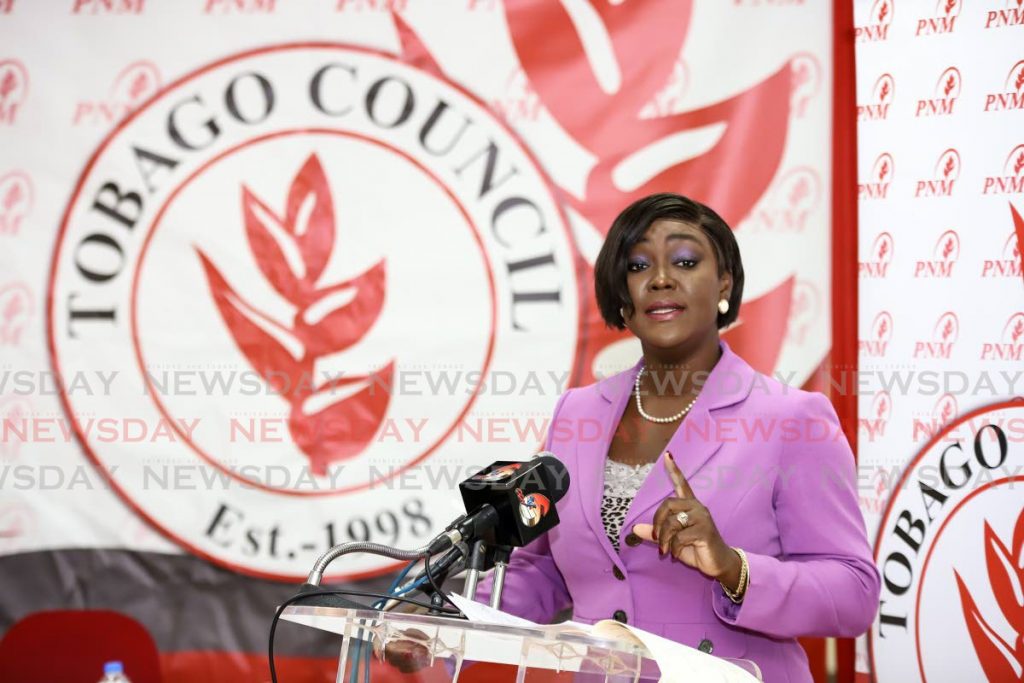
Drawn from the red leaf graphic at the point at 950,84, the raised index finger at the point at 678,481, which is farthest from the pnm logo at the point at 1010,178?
the raised index finger at the point at 678,481

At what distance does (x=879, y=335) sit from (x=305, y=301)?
1639 mm

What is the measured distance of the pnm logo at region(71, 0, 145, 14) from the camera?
9.72 feet

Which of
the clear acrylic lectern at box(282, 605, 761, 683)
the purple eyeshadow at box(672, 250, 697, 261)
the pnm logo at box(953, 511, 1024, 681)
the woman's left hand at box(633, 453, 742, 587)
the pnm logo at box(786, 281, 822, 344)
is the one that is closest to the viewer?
the clear acrylic lectern at box(282, 605, 761, 683)

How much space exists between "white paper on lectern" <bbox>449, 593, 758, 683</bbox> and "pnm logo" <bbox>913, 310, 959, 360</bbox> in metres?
1.44

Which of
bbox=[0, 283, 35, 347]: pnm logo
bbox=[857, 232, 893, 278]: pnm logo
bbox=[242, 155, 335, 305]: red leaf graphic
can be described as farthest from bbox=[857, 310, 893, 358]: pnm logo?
bbox=[0, 283, 35, 347]: pnm logo

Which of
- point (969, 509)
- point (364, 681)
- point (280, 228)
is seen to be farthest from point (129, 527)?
point (969, 509)

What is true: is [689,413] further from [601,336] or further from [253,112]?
[253,112]

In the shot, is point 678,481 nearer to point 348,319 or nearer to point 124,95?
point 348,319

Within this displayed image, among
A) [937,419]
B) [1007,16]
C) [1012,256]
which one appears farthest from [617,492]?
[1007,16]

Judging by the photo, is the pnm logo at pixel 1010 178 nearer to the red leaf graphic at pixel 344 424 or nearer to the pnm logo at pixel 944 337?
the pnm logo at pixel 944 337

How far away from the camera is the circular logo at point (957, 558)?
95.7 inches

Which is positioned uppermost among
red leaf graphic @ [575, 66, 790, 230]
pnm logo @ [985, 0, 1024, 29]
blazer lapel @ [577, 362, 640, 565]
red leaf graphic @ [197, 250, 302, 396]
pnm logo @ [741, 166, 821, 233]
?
pnm logo @ [985, 0, 1024, 29]

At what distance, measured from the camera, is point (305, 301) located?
2.88 metres

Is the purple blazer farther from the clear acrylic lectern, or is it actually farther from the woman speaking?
the clear acrylic lectern
